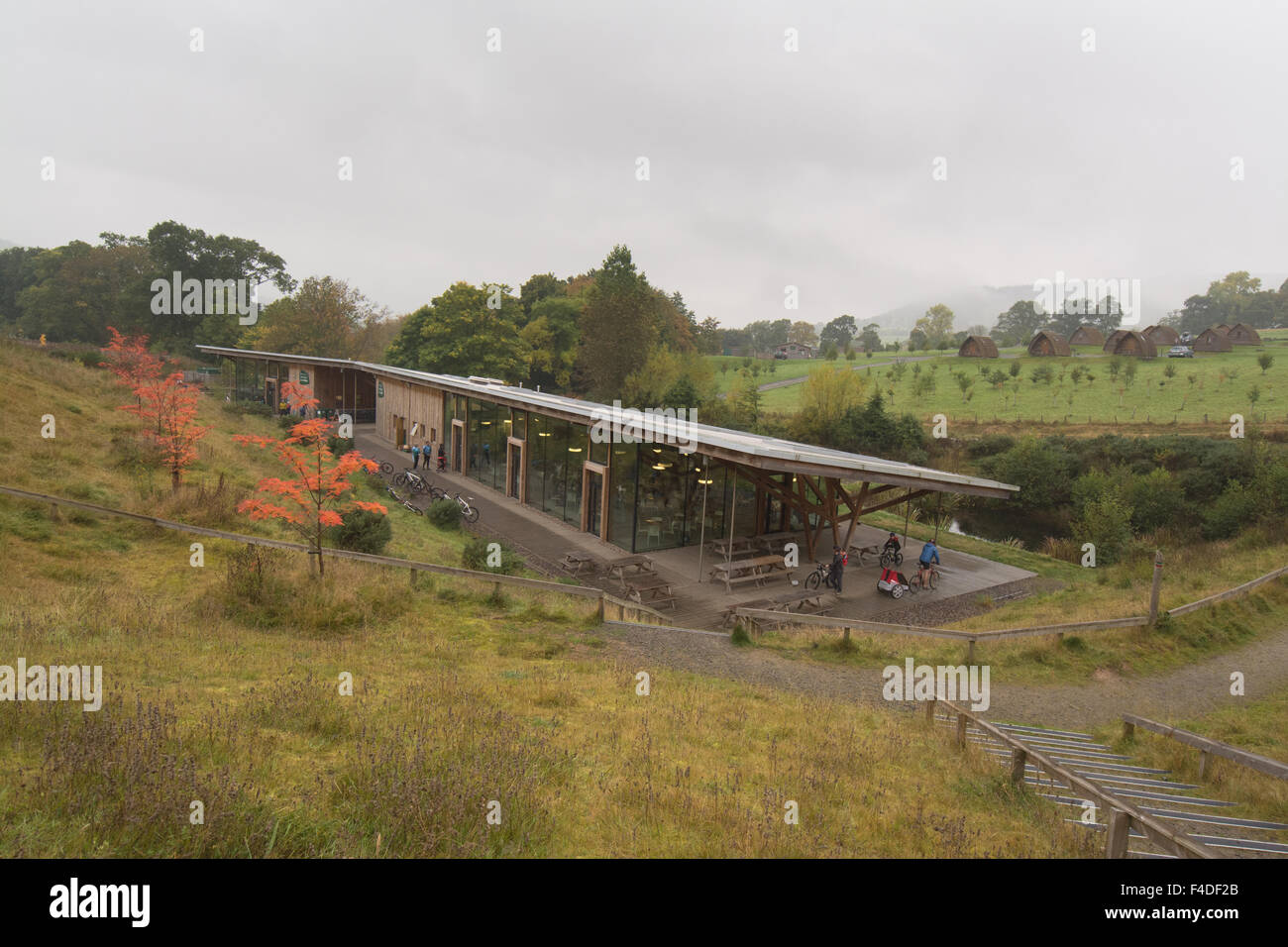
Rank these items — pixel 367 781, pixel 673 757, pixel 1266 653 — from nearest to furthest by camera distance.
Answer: pixel 367 781 → pixel 673 757 → pixel 1266 653

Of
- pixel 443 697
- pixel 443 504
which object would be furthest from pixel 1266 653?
pixel 443 504

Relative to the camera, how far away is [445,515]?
2352 cm

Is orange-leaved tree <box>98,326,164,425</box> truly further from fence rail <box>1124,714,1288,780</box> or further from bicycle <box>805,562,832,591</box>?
fence rail <box>1124,714,1288,780</box>

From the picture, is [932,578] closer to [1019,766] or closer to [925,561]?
[925,561]

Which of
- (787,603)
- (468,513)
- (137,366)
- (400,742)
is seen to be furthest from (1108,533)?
(137,366)

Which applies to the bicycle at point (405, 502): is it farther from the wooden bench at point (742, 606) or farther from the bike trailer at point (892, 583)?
the bike trailer at point (892, 583)

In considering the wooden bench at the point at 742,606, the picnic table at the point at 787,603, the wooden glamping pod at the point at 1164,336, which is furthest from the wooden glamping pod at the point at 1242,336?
the wooden bench at the point at 742,606

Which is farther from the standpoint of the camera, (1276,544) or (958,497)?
(958,497)

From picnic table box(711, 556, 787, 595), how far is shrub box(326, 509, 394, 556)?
8218 millimetres

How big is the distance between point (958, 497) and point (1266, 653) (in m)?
21.7

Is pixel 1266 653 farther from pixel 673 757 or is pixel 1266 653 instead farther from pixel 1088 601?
pixel 673 757
